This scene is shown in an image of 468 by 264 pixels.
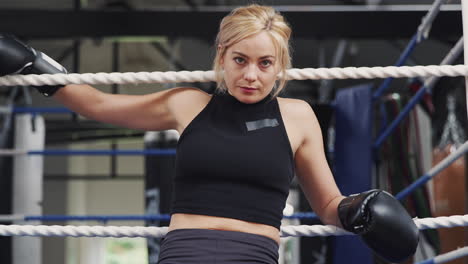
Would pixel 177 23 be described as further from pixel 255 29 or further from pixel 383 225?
pixel 383 225

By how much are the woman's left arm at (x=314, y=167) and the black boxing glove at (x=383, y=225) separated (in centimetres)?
8

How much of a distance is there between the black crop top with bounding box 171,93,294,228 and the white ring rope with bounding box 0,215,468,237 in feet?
0.34

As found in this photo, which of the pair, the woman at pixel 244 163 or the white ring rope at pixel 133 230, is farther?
the white ring rope at pixel 133 230

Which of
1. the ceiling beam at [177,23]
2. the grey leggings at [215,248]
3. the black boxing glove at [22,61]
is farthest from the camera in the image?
the ceiling beam at [177,23]

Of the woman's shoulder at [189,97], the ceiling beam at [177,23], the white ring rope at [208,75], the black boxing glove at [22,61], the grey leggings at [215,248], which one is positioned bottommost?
the grey leggings at [215,248]

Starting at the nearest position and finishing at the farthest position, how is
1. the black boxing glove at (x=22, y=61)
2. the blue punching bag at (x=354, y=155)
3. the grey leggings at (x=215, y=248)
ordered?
the grey leggings at (x=215, y=248) → the black boxing glove at (x=22, y=61) → the blue punching bag at (x=354, y=155)

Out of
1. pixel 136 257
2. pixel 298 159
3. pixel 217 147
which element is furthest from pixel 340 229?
pixel 136 257

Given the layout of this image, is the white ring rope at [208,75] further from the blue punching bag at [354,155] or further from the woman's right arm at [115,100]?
the blue punching bag at [354,155]

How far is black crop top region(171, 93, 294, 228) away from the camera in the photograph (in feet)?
3.75

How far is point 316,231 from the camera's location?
4.14ft

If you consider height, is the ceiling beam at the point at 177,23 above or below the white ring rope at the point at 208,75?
above

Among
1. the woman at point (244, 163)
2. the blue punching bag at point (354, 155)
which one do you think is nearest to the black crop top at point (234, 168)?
the woman at point (244, 163)

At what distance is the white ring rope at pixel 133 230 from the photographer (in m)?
1.26

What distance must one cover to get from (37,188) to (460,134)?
12.9 ft
